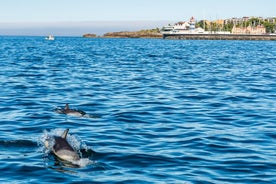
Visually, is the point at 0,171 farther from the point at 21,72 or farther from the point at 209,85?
the point at 21,72

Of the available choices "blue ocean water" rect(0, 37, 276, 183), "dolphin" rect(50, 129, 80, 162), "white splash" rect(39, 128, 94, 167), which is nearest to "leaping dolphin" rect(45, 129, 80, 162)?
"dolphin" rect(50, 129, 80, 162)

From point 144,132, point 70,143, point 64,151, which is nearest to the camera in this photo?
point 64,151

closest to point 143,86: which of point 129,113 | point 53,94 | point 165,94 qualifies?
point 165,94

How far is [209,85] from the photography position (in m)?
30.4

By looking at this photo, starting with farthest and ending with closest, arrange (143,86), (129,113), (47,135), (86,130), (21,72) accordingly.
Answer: (21,72) → (143,86) → (129,113) → (86,130) → (47,135)

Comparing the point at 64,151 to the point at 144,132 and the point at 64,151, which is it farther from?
the point at 144,132

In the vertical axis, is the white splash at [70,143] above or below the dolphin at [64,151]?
below

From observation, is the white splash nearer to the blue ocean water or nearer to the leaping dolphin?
the blue ocean water

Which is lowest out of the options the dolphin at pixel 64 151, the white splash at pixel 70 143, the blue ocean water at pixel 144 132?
the blue ocean water at pixel 144 132

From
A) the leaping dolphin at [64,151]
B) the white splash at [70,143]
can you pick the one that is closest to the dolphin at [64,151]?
the leaping dolphin at [64,151]

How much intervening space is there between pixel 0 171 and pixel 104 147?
350 centimetres

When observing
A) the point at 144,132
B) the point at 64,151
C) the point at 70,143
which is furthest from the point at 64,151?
the point at 144,132

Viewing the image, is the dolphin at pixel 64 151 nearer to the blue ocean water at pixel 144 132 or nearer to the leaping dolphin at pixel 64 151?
the leaping dolphin at pixel 64 151

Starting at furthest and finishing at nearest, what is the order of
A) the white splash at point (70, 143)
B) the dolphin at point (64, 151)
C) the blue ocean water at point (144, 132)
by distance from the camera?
the dolphin at point (64, 151) < the white splash at point (70, 143) < the blue ocean water at point (144, 132)
